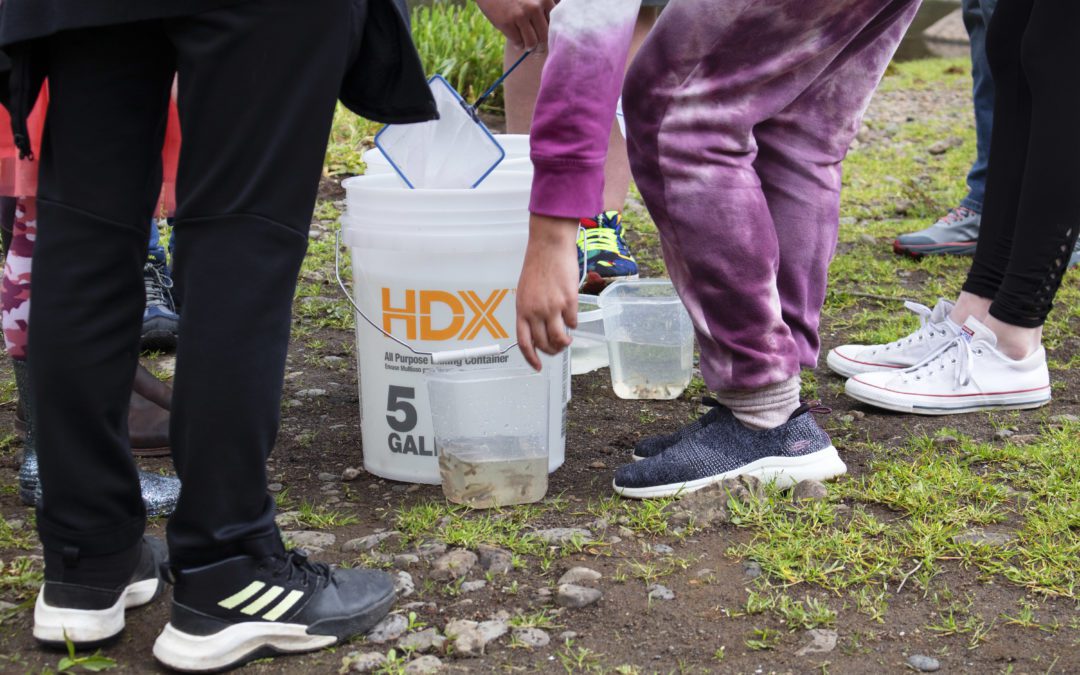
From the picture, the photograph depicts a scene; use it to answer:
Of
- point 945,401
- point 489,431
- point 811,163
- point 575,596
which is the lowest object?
point 945,401

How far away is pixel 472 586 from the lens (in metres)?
1.88

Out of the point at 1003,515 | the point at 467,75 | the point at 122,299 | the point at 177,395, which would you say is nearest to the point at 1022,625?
the point at 1003,515

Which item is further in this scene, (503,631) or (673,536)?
(673,536)

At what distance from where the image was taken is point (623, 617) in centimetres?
180

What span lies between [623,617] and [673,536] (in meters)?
0.31

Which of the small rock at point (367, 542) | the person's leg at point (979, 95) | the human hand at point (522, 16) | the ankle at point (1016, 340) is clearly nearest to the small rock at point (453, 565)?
the small rock at point (367, 542)

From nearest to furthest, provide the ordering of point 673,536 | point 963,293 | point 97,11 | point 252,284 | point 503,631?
point 97,11
point 252,284
point 503,631
point 673,536
point 963,293

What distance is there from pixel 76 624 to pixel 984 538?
1.48m

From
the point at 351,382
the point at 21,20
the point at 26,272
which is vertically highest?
the point at 21,20

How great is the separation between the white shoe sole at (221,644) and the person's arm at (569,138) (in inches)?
23.0

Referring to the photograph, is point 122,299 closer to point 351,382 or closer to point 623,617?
point 623,617

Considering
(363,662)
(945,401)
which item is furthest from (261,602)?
(945,401)

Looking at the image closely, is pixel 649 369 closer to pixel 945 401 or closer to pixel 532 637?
pixel 945 401

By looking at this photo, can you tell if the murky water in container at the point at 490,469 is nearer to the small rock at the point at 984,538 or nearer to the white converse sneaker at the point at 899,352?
the small rock at the point at 984,538
